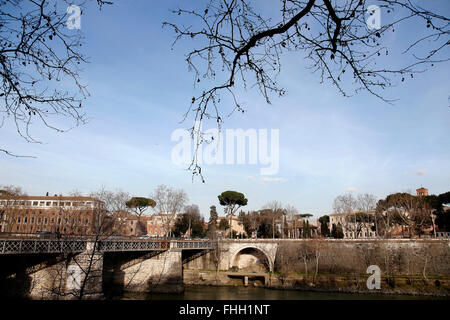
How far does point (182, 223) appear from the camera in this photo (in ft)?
186

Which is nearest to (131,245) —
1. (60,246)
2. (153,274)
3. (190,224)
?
(153,274)

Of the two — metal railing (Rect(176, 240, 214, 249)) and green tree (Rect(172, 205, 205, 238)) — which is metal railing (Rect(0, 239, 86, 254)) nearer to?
metal railing (Rect(176, 240, 214, 249))

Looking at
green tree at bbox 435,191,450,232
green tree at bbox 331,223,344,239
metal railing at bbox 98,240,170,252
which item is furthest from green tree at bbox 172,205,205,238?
green tree at bbox 435,191,450,232

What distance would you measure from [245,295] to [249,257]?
14052mm

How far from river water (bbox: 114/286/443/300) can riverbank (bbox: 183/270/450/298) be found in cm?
91

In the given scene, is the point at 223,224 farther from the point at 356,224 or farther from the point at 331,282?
the point at 331,282

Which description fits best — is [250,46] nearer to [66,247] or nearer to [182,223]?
[66,247]

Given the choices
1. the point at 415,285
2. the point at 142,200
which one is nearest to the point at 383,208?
the point at 415,285

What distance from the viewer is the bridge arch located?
40444mm

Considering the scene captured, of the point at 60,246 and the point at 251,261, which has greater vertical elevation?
the point at 60,246

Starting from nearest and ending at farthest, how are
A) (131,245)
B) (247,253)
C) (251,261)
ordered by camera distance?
1. (131,245)
2. (251,261)
3. (247,253)

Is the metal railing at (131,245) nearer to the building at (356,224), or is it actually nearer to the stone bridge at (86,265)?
the stone bridge at (86,265)

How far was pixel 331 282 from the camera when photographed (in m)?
30.3
